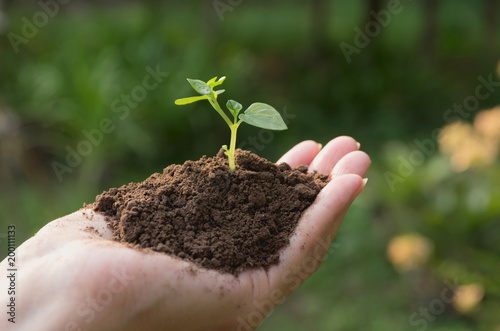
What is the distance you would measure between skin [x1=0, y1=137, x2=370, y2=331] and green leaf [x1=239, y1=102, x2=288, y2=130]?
10.9 inches

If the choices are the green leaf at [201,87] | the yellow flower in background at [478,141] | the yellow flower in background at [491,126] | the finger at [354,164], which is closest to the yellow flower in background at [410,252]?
the yellow flower in background at [478,141]

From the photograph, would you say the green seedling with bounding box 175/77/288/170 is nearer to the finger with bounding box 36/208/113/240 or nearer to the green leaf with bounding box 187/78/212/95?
the green leaf with bounding box 187/78/212/95

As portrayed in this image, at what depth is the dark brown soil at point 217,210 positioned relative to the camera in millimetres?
1384

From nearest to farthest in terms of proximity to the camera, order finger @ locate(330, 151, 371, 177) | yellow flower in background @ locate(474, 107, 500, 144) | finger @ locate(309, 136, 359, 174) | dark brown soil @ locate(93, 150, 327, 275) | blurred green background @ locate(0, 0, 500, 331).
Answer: dark brown soil @ locate(93, 150, 327, 275) → finger @ locate(330, 151, 371, 177) → finger @ locate(309, 136, 359, 174) → yellow flower in background @ locate(474, 107, 500, 144) → blurred green background @ locate(0, 0, 500, 331)

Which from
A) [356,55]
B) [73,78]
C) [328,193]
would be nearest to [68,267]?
[328,193]

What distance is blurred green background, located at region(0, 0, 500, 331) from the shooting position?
2809mm

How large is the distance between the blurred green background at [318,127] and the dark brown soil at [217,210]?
1.18m

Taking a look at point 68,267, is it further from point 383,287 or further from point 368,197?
point 368,197

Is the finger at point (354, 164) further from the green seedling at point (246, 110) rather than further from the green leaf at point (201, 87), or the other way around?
the green leaf at point (201, 87)

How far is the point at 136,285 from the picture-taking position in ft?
4.01

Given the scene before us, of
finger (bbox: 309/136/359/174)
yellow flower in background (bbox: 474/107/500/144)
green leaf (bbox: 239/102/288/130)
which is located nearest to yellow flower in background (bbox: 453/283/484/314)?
yellow flower in background (bbox: 474/107/500/144)

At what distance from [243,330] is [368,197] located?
2102mm

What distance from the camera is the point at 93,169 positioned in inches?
159

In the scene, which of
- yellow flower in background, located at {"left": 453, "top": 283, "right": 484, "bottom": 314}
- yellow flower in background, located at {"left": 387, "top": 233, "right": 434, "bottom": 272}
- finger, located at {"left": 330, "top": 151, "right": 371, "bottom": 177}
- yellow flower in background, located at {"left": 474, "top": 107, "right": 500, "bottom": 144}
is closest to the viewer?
finger, located at {"left": 330, "top": 151, "right": 371, "bottom": 177}
